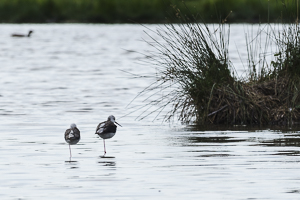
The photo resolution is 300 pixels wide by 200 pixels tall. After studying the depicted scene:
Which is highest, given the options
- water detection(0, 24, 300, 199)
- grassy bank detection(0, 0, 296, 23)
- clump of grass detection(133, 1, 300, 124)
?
grassy bank detection(0, 0, 296, 23)

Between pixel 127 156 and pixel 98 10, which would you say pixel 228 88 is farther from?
pixel 98 10

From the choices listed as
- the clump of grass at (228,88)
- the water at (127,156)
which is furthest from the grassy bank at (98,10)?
the clump of grass at (228,88)

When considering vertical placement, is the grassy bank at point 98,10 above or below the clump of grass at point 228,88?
above

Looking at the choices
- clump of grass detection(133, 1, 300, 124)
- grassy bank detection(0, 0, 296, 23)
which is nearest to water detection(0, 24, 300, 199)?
clump of grass detection(133, 1, 300, 124)

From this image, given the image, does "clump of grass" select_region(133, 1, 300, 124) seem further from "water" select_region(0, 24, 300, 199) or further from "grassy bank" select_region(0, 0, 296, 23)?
"grassy bank" select_region(0, 0, 296, 23)

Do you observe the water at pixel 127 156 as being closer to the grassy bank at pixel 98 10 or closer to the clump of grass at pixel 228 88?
the clump of grass at pixel 228 88

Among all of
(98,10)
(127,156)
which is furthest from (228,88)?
(98,10)

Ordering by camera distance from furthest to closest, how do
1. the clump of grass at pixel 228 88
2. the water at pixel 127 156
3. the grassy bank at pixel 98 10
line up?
the grassy bank at pixel 98 10 < the clump of grass at pixel 228 88 < the water at pixel 127 156

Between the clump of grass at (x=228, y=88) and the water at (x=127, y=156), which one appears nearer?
the water at (x=127, y=156)

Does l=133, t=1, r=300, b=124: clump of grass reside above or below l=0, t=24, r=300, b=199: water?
above

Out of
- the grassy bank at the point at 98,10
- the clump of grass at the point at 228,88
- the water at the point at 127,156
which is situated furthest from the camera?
the grassy bank at the point at 98,10

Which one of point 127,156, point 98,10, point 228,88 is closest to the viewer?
point 127,156

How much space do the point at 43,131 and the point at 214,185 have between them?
18.4 feet

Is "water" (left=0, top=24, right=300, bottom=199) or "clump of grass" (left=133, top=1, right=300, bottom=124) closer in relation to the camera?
"water" (left=0, top=24, right=300, bottom=199)
